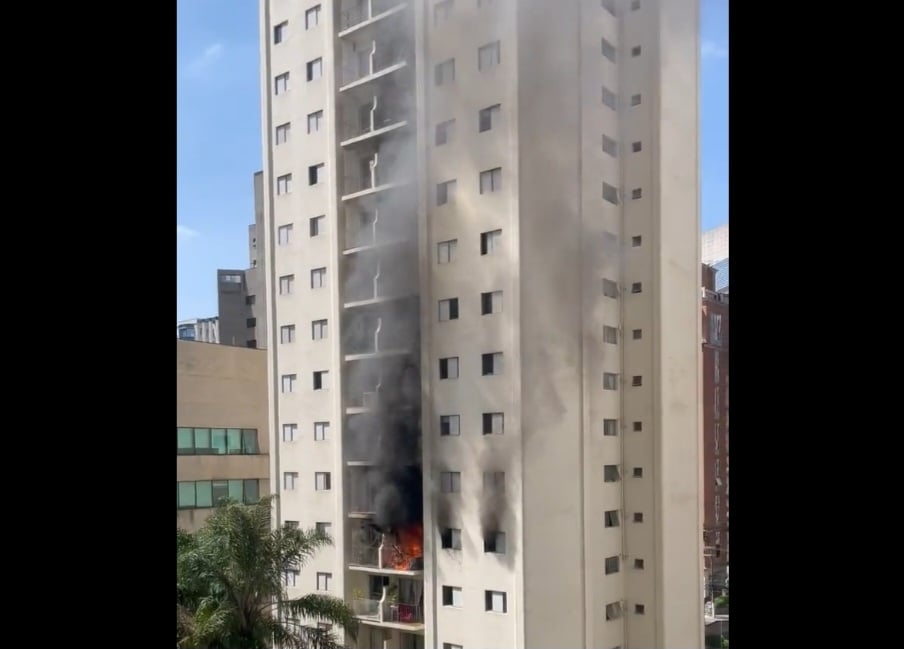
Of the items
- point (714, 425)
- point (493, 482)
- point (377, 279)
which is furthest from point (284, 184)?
point (714, 425)

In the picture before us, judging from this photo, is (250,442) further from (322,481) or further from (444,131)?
(444,131)

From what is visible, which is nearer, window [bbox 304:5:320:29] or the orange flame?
the orange flame

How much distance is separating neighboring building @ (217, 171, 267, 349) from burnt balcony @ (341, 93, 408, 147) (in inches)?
24.2

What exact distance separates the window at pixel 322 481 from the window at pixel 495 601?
1.13 m

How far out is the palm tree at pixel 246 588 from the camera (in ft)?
15.0

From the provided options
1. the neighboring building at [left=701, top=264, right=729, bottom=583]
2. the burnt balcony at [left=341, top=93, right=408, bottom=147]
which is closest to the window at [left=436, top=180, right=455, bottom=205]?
the burnt balcony at [left=341, top=93, right=408, bottom=147]

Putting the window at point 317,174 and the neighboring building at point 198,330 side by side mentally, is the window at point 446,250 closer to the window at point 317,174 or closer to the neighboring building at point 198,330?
the window at point 317,174

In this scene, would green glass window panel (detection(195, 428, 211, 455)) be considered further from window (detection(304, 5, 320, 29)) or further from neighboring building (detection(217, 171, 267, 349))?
window (detection(304, 5, 320, 29))

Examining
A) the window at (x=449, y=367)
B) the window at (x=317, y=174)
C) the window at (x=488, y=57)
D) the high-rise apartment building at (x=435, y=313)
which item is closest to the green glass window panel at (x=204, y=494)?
the high-rise apartment building at (x=435, y=313)

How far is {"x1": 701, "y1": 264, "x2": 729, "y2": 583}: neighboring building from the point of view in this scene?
5.63 metres

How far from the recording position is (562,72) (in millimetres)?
5188

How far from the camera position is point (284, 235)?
516 cm

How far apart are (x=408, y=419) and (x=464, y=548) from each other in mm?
815
